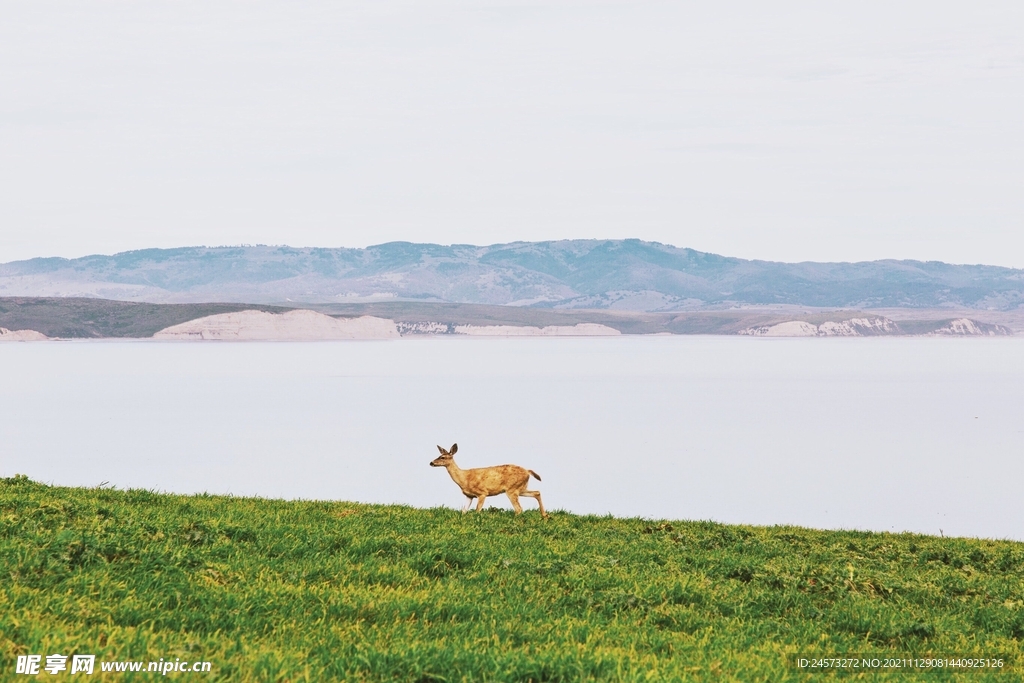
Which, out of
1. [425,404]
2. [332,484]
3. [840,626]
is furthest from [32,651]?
[425,404]

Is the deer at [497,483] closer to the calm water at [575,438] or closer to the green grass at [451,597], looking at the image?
the green grass at [451,597]

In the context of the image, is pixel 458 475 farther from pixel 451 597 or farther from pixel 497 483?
pixel 451 597

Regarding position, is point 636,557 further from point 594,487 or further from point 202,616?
point 594,487

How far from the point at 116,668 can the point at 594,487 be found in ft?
147

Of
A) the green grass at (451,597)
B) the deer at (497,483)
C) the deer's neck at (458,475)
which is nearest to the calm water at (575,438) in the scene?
the deer's neck at (458,475)

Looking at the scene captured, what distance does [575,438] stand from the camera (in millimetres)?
74812

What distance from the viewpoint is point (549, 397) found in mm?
110312

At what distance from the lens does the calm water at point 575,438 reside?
48219 mm

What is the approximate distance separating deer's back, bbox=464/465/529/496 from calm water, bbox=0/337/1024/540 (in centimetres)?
412

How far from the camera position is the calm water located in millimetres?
48219

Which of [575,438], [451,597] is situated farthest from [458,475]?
[575,438]

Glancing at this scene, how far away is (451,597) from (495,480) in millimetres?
7968

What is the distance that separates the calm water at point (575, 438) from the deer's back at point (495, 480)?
412 centimetres

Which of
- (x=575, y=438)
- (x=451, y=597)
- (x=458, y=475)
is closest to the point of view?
(x=451, y=597)
